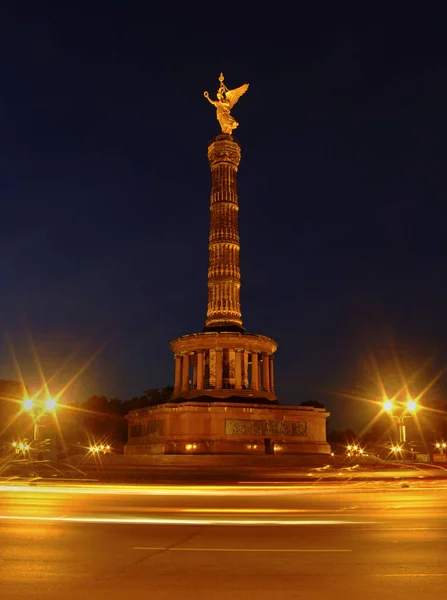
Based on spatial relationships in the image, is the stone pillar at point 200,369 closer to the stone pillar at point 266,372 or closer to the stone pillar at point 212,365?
the stone pillar at point 212,365

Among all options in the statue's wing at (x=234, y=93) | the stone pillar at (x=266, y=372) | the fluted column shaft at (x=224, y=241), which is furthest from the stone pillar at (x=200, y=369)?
the statue's wing at (x=234, y=93)

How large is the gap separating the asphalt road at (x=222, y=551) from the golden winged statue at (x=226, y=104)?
142 ft

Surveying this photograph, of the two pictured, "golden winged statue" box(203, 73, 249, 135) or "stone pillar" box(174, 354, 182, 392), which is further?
"golden winged statue" box(203, 73, 249, 135)

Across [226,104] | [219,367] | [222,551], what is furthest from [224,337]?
[222,551]

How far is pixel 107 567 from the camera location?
638 centimetres

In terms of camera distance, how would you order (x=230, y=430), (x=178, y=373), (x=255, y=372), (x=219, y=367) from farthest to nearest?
(x=178, y=373), (x=255, y=372), (x=219, y=367), (x=230, y=430)

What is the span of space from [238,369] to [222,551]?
36892mm

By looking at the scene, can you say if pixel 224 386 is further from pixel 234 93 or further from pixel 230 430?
pixel 234 93

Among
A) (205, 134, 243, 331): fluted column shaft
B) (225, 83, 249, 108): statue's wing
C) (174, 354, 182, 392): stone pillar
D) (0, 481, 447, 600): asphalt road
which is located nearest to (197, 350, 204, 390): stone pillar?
(174, 354, 182, 392): stone pillar

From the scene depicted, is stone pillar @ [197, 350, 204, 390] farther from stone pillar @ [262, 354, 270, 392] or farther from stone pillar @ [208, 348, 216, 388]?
stone pillar @ [262, 354, 270, 392]

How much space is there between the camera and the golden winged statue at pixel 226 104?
51969 millimetres

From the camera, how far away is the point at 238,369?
44094 millimetres

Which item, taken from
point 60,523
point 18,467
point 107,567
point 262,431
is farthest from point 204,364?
point 107,567

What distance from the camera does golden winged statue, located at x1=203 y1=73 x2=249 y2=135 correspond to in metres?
52.0
